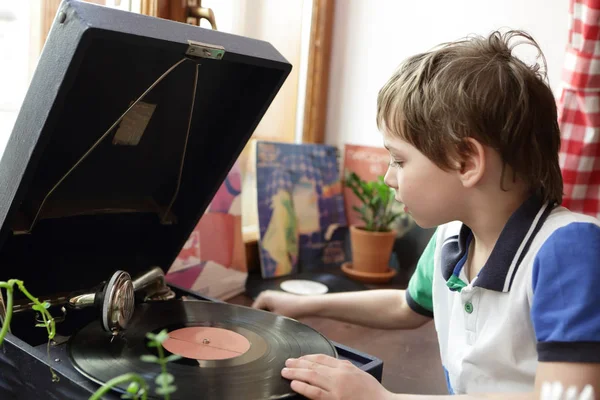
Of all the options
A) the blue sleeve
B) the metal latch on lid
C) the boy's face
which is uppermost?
the metal latch on lid

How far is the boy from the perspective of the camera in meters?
0.85

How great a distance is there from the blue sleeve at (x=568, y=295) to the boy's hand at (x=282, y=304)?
1.64 ft

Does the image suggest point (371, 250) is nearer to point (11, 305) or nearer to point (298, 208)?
point (298, 208)

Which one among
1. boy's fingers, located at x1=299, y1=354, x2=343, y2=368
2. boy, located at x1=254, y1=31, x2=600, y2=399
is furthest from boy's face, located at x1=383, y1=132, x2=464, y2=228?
boy's fingers, located at x1=299, y1=354, x2=343, y2=368

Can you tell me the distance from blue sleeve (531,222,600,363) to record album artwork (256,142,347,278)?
1.22 metres

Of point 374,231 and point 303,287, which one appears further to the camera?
point 374,231

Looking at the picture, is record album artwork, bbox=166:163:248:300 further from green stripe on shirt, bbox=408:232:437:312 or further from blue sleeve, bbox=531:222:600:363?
blue sleeve, bbox=531:222:600:363

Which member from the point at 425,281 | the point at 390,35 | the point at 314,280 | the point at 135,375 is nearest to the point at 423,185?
the point at 425,281

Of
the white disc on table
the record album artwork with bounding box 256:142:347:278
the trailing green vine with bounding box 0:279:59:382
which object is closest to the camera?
the trailing green vine with bounding box 0:279:59:382

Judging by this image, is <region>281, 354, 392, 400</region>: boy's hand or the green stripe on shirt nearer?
<region>281, 354, 392, 400</region>: boy's hand

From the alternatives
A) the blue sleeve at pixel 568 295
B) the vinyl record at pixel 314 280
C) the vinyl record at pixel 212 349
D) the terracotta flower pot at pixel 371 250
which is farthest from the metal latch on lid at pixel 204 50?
the terracotta flower pot at pixel 371 250

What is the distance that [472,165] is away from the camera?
3.12ft

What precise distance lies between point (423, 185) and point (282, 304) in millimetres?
413

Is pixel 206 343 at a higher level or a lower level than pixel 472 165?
lower
